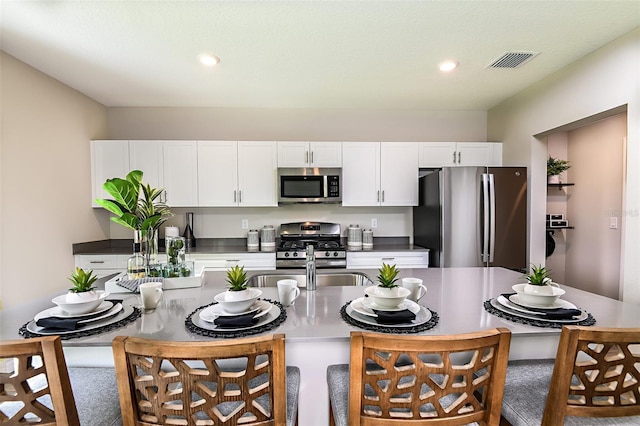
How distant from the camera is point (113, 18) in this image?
6.11 ft

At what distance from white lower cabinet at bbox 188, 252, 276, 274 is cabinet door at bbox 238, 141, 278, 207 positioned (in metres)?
0.64

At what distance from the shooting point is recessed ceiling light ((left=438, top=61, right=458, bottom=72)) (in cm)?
248

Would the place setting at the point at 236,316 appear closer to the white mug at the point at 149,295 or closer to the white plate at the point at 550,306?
the white mug at the point at 149,295

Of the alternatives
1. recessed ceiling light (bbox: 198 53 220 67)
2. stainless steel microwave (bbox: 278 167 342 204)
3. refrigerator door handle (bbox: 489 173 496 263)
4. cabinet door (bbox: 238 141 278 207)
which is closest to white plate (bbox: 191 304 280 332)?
recessed ceiling light (bbox: 198 53 220 67)

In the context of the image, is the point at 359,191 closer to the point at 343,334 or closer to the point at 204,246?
the point at 204,246

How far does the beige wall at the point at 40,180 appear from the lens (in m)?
2.31

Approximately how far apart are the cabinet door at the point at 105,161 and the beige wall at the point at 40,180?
0.21 feet

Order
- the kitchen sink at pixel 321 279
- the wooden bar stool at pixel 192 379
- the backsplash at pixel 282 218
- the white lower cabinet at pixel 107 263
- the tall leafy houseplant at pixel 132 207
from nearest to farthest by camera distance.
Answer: the wooden bar stool at pixel 192 379 < the tall leafy houseplant at pixel 132 207 < the kitchen sink at pixel 321 279 < the white lower cabinet at pixel 107 263 < the backsplash at pixel 282 218

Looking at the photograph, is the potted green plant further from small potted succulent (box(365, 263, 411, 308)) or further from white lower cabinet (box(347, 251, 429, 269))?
small potted succulent (box(365, 263, 411, 308))

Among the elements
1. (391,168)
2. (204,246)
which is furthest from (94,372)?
(391,168)

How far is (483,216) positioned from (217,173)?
2970mm

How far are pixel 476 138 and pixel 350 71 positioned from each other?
2.19m

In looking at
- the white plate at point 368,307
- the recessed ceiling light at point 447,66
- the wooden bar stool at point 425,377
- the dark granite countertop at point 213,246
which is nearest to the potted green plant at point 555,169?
the dark granite countertop at point 213,246

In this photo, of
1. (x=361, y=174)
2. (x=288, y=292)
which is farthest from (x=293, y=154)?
(x=288, y=292)
